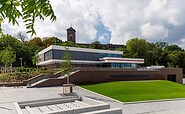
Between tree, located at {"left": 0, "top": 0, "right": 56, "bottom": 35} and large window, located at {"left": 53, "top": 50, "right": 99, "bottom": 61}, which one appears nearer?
tree, located at {"left": 0, "top": 0, "right": 56, "bottom": 35}

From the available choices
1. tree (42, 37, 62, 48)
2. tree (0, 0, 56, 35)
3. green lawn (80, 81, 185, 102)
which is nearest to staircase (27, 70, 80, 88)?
green lawn (80, 81, 185, 102)

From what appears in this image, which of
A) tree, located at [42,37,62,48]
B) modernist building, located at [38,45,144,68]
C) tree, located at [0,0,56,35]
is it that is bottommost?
tree, located at [0,0,56,35]

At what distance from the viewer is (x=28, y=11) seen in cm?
100

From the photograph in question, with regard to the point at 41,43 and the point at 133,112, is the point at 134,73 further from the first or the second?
the point at 41,43

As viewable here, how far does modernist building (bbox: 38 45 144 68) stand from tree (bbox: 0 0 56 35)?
4446cm

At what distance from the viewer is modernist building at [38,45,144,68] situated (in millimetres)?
45656

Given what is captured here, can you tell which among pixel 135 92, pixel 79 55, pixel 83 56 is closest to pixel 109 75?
pixel 79 55

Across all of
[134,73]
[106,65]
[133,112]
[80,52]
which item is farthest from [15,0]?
[106,65]

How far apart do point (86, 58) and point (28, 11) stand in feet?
160

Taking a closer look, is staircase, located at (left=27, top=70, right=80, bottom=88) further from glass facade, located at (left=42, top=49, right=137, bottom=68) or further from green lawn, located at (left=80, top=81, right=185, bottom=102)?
glass facade, located at (left=42, top=49, right=137, bottom=68)

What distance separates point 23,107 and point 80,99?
4.91m

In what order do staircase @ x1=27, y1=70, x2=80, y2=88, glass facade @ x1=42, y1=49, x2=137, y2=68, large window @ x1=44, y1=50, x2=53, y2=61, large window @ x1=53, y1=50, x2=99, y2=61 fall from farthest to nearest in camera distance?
large window @ x1=44, y1=50, x2=53, y2=61 → large window @ x1=53, y1=50, x2=99, y2=61 → glass facade @ x1=42, y1=49, x2=137, y2=68 → staircase @ x1=27, y1=70, x2=80, y2=88

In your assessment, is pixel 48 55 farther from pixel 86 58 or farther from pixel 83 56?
pixel 86 58

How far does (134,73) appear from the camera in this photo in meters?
43.1
